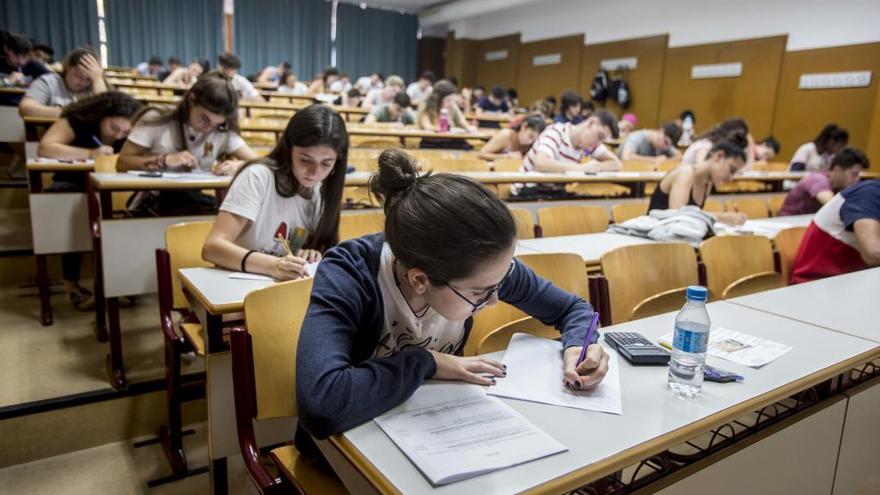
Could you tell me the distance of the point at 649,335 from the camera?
4.65 feet

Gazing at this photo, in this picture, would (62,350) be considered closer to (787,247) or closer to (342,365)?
(342,365)

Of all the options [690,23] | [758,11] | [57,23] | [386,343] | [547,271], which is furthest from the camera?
[57,23]

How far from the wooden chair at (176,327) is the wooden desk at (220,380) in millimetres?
212

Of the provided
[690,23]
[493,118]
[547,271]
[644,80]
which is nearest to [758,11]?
[690,23]

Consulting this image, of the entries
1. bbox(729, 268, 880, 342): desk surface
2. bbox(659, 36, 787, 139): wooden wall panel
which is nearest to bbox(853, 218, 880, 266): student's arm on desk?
bbox(729, 268, 880, 342): desk surface

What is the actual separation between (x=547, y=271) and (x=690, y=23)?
923cm

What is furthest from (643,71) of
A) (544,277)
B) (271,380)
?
(271,380)

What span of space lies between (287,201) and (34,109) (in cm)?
267

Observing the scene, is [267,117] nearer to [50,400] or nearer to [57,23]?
[50,400]

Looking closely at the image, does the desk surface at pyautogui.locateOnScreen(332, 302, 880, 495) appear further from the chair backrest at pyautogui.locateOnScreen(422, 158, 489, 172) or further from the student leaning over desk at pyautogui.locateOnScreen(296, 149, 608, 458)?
the chair backrest at pyautogui.locateOnScreen(422, 158, 489, 172)

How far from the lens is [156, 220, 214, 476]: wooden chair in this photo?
6.25 ft

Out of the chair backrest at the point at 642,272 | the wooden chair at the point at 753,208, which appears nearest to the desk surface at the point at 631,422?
the chair backrest at the point at 642,272

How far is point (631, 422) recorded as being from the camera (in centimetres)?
99

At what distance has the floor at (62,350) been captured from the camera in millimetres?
2211
